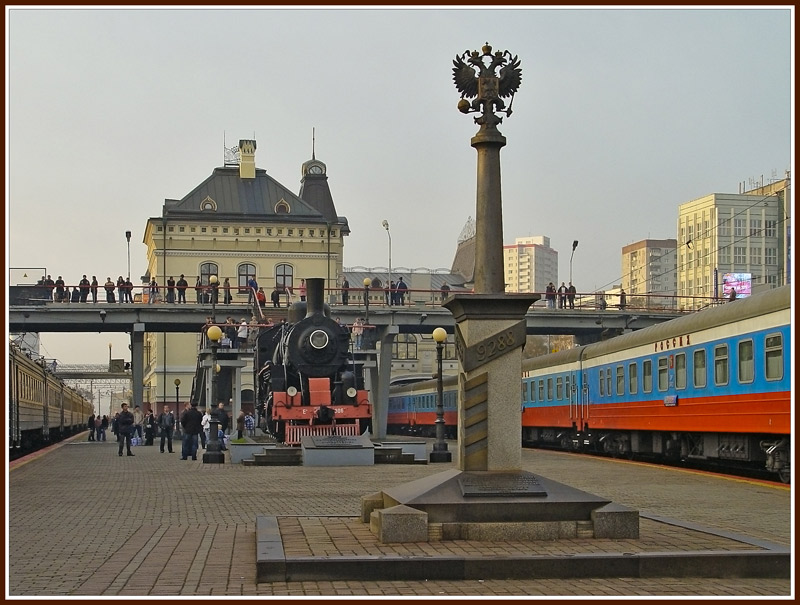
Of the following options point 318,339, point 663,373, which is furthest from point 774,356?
point 318,339

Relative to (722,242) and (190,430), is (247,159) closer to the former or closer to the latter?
(190,430)

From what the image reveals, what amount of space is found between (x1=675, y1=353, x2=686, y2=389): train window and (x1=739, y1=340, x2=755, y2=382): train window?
3.21m

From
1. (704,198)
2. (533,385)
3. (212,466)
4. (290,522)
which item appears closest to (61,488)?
(212,466)

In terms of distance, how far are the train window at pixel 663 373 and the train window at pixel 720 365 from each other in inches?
120

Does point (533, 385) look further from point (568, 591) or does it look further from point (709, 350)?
point (568, 591)

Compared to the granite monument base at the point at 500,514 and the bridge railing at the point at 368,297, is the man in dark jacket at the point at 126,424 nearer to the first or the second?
the bridge railing at the point at 368,297

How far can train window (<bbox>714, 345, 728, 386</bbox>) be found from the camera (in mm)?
22266

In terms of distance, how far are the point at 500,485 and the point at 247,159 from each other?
81144 millimetres

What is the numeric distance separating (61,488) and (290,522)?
9762 millimetres

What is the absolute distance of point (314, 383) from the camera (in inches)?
1284

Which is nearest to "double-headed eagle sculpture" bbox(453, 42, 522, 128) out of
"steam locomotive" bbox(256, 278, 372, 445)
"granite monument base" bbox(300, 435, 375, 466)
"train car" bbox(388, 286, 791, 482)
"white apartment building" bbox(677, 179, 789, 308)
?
"train car" bbox(388, 286, 791, 482)

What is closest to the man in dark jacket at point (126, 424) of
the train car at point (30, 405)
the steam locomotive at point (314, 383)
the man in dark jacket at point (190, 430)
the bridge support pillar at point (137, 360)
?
the train car at point (30, 405)

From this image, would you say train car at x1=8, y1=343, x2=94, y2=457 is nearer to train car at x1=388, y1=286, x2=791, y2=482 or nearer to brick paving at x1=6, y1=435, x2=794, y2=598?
brick paving at x1=6, y1=435, x2=794, y2=598

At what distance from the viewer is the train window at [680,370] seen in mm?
24672
